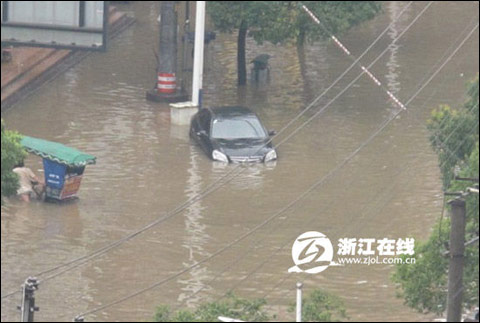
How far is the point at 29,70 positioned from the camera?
37812 millimetres

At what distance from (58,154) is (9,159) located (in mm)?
4877

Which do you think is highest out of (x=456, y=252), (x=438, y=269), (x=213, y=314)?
(x=456, y=252)

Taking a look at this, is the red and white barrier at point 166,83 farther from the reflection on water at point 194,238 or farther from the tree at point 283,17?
the reflection on water at point 194,238

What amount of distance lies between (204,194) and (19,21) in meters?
6.38

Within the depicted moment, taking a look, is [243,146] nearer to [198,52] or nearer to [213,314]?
[198,52]

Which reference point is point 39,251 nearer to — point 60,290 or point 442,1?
point 60,290

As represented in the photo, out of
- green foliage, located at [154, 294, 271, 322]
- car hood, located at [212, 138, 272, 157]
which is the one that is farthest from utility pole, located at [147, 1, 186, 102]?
green foliage, located at [154, 294, 271, 322]

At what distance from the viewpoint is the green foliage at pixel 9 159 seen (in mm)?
21344

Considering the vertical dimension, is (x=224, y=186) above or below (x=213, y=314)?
above

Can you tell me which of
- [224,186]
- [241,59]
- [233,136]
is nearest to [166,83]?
[241,59]

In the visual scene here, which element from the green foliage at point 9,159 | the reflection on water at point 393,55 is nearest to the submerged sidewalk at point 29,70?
the reflection on water at point 393,55

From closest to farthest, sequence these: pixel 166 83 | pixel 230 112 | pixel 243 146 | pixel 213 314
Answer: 1. pixel 213 314
2. pixel 243 146
3. pixel 230 112
4. pixel 166 83

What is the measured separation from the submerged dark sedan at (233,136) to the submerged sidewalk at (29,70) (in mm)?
5374

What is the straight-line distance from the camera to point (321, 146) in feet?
102
